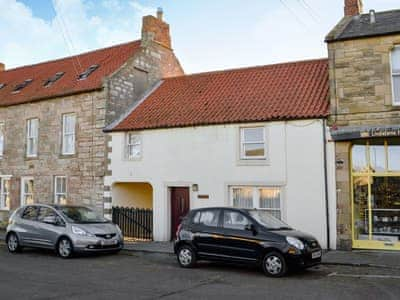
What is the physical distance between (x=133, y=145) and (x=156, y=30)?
7320mm

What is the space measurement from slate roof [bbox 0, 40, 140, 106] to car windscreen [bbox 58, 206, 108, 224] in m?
6.47

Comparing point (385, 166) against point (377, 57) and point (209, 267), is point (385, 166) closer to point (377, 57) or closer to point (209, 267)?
point (377, 57)

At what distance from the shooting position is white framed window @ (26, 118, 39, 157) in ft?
71.5

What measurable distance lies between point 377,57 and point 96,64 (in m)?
13.8

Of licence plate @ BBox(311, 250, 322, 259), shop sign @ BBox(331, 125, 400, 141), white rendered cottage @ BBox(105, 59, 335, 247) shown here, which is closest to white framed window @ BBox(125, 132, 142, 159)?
→ white rendered cottage @ BBox(105, 59, 335, 247)

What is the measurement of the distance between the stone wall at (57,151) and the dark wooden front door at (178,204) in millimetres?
3504

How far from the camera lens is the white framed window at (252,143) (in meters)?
15.4

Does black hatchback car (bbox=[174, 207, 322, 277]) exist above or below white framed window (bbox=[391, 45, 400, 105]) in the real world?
below

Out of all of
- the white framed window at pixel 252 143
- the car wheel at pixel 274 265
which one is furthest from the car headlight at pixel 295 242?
the white framed window at pixel 252 143

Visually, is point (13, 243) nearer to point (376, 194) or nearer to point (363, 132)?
point (363, 132)

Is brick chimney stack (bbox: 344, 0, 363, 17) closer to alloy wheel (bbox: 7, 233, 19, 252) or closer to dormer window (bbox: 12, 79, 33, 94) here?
alloy wheel (bbox: 7, 233, 19, 252)

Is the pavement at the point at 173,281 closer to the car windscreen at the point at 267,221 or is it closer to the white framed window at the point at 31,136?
the car windscreen at the point at 267,221

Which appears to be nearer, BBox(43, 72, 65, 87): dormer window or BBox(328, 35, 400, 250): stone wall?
BBox(328, 35, 400, 250): stone wall

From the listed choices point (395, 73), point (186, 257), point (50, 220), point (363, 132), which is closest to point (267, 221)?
point (186, 257)
